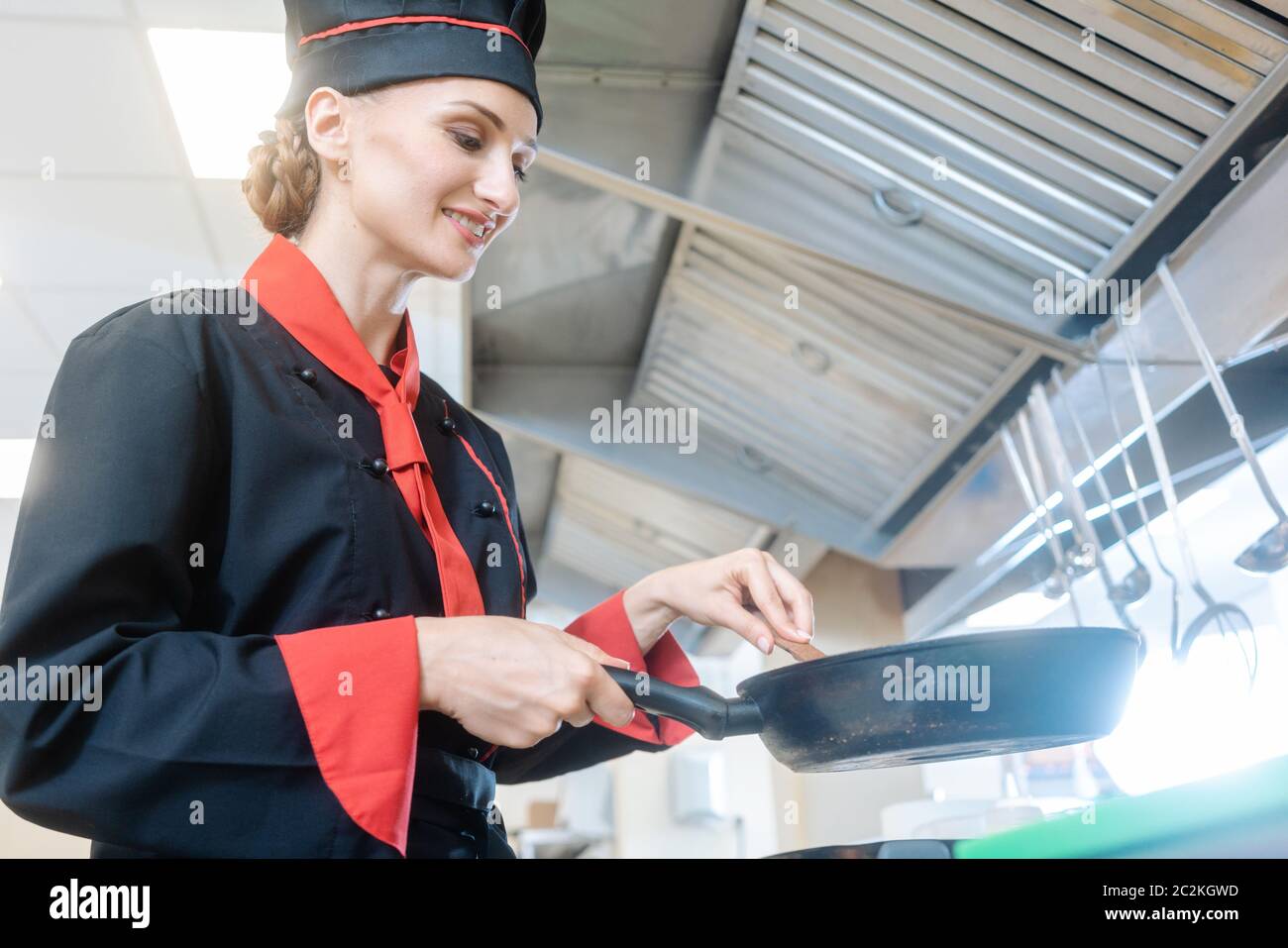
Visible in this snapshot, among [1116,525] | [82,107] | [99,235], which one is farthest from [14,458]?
[1116,525]

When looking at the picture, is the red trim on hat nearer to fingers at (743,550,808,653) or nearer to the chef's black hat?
the chef's black hat

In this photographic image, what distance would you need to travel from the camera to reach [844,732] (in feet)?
2.42

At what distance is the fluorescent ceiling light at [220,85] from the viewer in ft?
7.38

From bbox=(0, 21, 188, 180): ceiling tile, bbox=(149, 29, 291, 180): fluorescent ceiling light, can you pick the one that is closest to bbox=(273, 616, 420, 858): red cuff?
bbox=(149, 29, 291, 180): fluorescent ceiling light

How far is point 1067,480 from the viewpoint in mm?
2031

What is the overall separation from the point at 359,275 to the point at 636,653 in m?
0.36

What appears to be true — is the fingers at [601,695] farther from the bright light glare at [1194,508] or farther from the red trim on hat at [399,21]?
the bright light glare at [1194,508]

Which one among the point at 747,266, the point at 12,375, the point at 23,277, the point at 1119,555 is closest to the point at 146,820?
the point at 747,266

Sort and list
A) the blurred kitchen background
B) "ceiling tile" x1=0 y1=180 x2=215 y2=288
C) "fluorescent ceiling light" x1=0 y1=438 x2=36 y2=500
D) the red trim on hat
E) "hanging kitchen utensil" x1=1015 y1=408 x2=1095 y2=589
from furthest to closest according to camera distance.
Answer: "fluorescent ceiling light" x1=0 y1=438 x2=36 y2=500 → "ceiling tile" x1=0 y1=180 x2=215 y2=288 → "hanging kitchen utensil" x1=1015 y1=408 x2=1095 y2=589 → the blurred kitchen background → the red trim on hat

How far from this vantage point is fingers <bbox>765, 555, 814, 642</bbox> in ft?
2.73

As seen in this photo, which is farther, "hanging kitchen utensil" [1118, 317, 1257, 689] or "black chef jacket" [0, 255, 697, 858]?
"hanging kitchen utensil" [1118, 317, 1257, 689]

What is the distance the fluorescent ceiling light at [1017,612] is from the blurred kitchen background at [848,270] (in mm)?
27

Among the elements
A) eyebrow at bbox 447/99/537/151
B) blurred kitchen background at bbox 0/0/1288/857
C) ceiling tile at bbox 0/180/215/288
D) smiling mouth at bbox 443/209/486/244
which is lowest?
smiling mouth at bbox 443/209/486/244

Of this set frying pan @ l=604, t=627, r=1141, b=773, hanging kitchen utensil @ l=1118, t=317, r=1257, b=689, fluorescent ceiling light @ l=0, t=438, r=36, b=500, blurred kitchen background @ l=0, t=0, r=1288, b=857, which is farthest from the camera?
fluorescent ceiling light @ l=0, t=438, r=36, b=500
